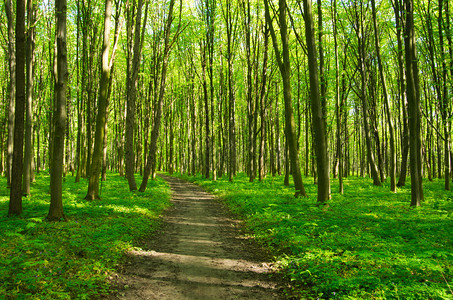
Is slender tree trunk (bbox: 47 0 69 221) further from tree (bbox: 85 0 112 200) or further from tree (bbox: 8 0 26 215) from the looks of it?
tree (bbox: 85 0 112 200)

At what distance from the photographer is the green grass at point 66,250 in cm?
409

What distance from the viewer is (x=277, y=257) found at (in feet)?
19.8

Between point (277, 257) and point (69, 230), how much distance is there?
5102 millimetres

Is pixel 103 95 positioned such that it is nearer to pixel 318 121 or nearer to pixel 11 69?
pixel 11 69

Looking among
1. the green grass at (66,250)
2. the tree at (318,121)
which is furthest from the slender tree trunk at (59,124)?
the tree at (318,121)

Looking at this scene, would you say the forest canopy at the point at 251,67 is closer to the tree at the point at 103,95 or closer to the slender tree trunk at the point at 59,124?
the tree at the point at 103,95

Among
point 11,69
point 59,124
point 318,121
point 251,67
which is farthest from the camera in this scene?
point 251,67

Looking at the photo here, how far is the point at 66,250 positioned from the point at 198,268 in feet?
8.90

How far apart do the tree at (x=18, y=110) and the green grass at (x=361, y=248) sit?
7167 mm

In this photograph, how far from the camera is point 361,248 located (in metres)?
5.83

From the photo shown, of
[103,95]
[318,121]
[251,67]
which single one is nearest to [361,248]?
[318,121]

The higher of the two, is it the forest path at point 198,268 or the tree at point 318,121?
the tree at point 318,121

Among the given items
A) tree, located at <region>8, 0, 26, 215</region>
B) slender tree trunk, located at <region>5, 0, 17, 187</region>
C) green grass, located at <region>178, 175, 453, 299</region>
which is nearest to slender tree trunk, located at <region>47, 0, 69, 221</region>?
tree, located at <region>8, 0, 26, 215</region>

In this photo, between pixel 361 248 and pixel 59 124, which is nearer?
pixel 361 248
